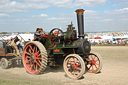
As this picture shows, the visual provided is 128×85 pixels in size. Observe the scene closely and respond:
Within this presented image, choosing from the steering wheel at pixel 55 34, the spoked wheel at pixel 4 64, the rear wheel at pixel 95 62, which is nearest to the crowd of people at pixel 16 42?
the steering wheel at pixel 55 34

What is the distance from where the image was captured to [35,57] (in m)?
6.87

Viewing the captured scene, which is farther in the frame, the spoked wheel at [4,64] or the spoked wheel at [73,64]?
the spoked wheel at [4,64]

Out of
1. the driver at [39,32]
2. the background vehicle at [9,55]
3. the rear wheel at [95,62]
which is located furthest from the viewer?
the background vehicle at [9,55]

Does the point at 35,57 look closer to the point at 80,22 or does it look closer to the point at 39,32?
the point at 39,32

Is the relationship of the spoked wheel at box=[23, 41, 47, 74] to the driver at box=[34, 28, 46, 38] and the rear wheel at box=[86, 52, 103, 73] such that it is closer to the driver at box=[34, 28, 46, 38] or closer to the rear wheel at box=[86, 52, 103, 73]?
the driver at box=[34, 28, 46, 38]

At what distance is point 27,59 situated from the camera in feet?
24.2

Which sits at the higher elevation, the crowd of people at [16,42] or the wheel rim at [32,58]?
the crowd of people at [16,42]

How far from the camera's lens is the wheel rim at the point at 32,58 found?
6845mm

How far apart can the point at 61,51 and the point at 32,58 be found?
1.29 metres

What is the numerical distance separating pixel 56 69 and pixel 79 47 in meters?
2.37

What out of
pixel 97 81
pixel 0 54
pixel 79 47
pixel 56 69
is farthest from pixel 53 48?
pixel 0 54

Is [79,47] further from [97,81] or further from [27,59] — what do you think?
[27,59]

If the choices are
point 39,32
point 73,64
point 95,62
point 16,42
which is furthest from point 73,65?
point 16,42

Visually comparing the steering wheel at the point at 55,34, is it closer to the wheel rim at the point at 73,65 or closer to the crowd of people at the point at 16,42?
the crowd of people at the point at 16,42
